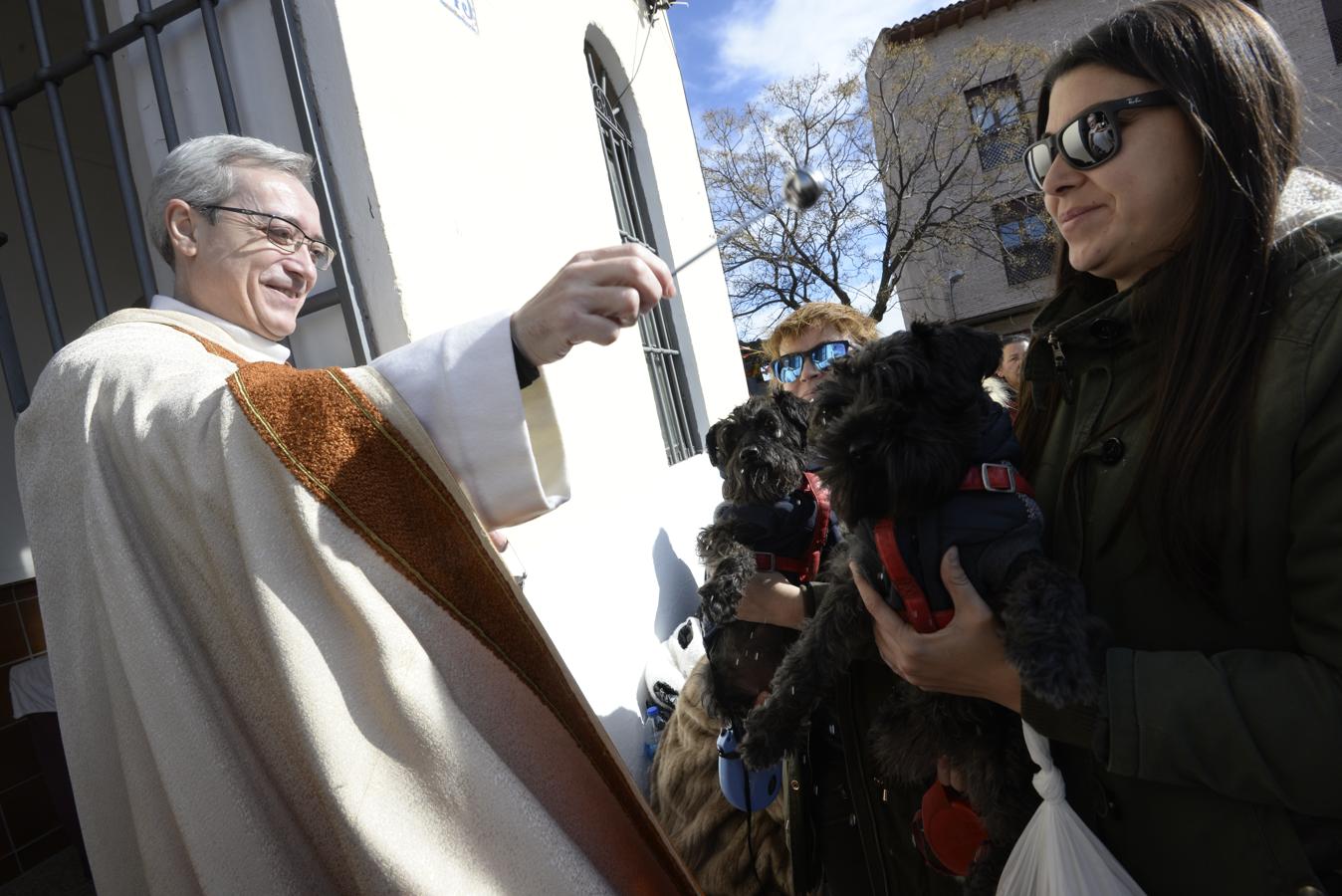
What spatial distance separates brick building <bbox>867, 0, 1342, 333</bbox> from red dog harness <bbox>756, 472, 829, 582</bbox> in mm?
15611

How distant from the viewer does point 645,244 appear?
5.95 metres

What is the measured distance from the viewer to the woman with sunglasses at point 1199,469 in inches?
40.8

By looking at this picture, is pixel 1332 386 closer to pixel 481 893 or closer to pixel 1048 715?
pixel 1048 715

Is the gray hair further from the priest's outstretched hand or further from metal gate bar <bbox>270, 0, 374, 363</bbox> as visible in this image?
the priest's outstretched hand

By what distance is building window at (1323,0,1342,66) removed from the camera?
631 inches

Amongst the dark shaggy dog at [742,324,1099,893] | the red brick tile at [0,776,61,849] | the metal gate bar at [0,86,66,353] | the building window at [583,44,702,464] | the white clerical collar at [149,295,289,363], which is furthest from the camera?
the building window at [583,44,702,464]

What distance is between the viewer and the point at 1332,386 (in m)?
1.01

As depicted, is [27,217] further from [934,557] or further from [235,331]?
[934,557]

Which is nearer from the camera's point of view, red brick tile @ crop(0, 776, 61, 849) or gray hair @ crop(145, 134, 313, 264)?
gray hair @ crop(145, 134, 313, 264)

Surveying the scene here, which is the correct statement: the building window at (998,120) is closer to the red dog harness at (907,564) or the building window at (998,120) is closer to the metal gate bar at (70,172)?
the metal gate bar at (70,172)

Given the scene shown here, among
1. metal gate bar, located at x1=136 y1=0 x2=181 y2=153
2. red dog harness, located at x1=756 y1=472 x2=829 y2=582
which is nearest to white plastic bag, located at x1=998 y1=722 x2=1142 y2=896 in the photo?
red dog harness, located at x1=756 y1=472 x2=829 y2=582

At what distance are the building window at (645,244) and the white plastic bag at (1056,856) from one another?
437cm

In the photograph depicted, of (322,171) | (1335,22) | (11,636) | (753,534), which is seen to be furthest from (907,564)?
(1335,22)

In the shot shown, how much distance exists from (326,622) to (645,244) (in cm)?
521
